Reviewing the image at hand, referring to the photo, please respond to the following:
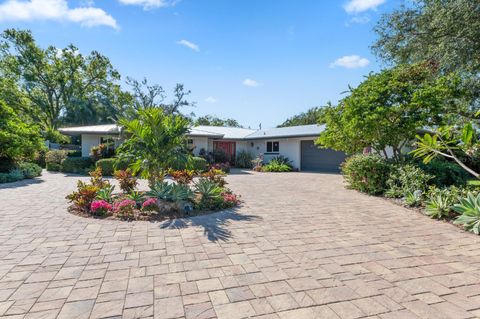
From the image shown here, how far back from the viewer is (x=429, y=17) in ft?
30.7

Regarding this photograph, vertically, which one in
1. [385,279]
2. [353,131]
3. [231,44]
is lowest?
[385,279]

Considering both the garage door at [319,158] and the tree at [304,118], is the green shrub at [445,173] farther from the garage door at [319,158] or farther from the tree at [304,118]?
the tree at [304,118]

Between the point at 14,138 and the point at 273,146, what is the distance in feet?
51.6

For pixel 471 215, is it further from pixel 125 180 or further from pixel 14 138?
pixel 14 138

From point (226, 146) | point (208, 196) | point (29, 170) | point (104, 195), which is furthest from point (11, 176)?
point (226, 146)

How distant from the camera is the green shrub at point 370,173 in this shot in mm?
8961

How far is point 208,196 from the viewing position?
22.8ft

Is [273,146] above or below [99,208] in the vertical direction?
above

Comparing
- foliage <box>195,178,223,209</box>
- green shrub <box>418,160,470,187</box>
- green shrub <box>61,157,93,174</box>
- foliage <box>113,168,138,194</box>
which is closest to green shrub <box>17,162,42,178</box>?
green shrub <box>61,157,93,174</box>

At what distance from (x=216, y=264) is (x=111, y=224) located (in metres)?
2.95

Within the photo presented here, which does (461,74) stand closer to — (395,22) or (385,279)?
(395,22)

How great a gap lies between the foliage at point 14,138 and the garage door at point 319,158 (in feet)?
53.8

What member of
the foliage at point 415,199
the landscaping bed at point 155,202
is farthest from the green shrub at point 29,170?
the foliage at point 415,199

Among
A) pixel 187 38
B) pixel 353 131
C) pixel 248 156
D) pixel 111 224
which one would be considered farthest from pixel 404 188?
pixel 248 156
